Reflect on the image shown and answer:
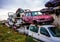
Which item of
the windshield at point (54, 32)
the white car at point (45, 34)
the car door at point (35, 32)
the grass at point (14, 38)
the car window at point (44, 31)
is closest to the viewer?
the white car at point (45, 34)

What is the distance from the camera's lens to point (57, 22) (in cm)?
2498

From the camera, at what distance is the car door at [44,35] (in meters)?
15.9

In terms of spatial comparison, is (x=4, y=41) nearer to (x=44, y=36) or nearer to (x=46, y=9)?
(x=46, y=9)

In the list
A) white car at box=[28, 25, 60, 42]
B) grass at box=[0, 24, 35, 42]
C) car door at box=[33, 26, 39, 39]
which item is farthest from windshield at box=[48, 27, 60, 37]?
grass at box=[0, 24, 35, 42]

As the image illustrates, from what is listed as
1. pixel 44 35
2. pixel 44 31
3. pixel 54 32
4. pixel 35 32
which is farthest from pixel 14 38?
pixel 54 32

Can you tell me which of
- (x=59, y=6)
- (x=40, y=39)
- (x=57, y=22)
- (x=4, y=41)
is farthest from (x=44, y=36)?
(x=57, y=22)

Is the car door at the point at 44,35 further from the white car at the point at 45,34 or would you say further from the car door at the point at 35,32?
the car door at the point at 35,32

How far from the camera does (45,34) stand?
16.4m

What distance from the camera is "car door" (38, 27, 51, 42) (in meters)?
15.9

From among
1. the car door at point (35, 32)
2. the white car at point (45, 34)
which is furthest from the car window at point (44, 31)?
the car door at point (35, 32)

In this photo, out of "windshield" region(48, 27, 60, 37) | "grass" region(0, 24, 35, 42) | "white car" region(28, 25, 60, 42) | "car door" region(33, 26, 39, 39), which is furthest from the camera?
"grass" region(0, 24, 35, 42)

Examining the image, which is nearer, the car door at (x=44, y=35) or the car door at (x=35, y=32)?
the car door at (x=44, y=35)

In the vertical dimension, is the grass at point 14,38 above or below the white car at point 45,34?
below

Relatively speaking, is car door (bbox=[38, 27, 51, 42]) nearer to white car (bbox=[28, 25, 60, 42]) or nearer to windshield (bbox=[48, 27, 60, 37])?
white car (bbox=[28, 25, 60, 42])
